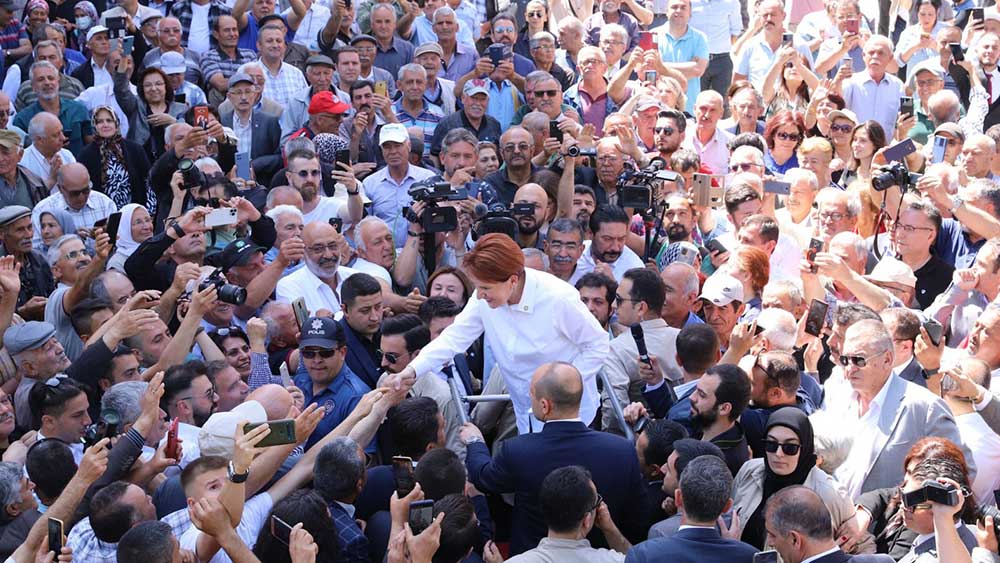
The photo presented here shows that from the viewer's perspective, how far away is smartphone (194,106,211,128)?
8258 mm

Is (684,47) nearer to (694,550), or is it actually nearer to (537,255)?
(537,255)

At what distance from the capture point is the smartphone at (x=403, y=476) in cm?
458

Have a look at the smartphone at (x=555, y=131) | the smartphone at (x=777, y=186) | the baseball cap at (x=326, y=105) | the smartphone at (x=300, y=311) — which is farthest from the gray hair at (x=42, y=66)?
A: the smartphone at (x=777, y=186)

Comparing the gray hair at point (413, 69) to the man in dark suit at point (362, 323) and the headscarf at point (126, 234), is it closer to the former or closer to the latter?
the headscarf at point (126, 234)

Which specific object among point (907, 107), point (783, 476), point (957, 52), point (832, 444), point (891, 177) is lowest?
point (907, 107)

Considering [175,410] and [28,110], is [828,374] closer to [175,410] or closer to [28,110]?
[175,410]

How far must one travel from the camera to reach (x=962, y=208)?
25.3ft

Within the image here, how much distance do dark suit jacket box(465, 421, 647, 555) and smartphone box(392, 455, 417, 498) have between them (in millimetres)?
307

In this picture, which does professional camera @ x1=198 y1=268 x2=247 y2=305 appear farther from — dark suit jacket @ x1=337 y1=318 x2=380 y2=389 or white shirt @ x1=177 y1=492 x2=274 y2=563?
white shirt @ x1=177 y1=492 x2=274 y2=563

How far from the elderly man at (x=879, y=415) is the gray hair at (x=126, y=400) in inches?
113

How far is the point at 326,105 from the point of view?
9008mm

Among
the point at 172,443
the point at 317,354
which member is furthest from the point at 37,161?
A: the point at 172,443

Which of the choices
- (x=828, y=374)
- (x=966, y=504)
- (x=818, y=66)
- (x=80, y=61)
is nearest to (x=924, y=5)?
(x=818, y=66)

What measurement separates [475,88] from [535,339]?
4.44 metres
